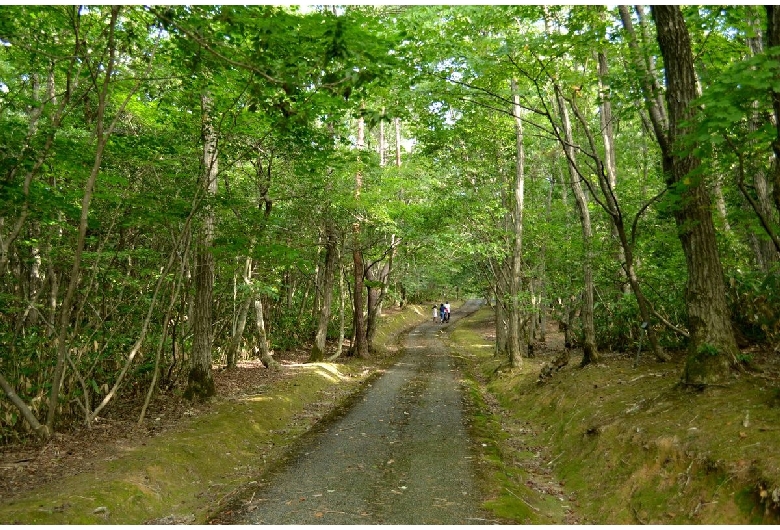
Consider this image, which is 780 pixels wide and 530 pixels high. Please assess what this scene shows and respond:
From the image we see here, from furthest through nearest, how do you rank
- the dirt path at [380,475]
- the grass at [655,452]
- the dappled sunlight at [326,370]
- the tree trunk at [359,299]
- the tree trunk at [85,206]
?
the tree trunk at [359,299] → the dappled sunlight at [326,370] → the tree trunk at [85,206] → the dirt path at [380,475] → the grass at [655,452]

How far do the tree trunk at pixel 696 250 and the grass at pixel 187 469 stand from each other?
6917mm

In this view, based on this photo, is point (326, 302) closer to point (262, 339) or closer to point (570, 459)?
point (262, 339)

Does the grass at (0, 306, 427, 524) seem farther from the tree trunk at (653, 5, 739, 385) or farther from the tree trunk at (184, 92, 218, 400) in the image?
the tree trunk at (653, 5, 739, 385)

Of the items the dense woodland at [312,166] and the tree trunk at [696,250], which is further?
the tree trunk at [696,250]

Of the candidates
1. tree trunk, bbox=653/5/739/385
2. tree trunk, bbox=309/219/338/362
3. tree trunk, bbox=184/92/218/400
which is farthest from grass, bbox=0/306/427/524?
tree trunk, bbox=653/5/739/385

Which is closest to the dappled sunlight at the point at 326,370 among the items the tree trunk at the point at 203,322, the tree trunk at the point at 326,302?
the tree trunk at the point at 326,302

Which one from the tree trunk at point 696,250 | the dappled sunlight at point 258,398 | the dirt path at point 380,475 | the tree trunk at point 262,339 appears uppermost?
the tree trunk at point 696,250

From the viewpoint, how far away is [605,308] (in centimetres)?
1427

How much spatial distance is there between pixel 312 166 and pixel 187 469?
6.35 meters

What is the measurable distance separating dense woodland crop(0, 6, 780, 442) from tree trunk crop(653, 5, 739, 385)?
0.03 meters

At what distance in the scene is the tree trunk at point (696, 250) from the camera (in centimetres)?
662

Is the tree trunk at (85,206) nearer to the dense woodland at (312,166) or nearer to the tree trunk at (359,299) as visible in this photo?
the dense woodland at (312,166)

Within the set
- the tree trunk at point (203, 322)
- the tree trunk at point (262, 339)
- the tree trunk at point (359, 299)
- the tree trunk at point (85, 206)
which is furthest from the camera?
the tree trunk at point (359, 299)

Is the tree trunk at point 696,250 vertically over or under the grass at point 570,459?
over
